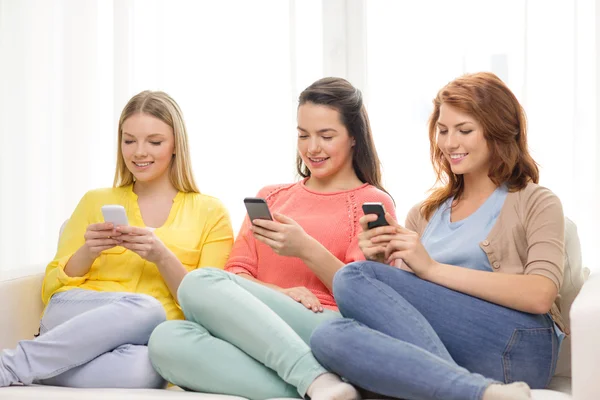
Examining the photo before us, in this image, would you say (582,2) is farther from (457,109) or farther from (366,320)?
(366,320)

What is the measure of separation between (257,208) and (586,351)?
3.19ft

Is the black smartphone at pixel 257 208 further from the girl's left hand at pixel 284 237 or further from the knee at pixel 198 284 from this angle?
the knee at pixel 198 284

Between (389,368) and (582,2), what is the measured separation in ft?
6.43

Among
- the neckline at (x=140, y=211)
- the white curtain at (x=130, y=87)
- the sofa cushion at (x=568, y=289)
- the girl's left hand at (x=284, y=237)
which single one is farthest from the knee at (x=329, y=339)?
the white curtain at (x=130, y=87)

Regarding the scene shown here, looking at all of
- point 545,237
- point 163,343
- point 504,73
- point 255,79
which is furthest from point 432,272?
point 255,79

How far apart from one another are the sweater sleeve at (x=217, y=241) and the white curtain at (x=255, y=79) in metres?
0.98

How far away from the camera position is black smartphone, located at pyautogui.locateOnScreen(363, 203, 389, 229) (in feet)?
7.04

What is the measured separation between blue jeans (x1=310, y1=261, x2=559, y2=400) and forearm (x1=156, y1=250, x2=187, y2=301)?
0.58 meters

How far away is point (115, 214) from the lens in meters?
2.39

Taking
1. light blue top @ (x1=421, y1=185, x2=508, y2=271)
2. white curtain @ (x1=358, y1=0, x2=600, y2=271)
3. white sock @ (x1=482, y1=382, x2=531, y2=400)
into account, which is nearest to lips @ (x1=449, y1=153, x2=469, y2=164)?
light blue top @ (x1=421, y1=185, x2=508, y2=271)

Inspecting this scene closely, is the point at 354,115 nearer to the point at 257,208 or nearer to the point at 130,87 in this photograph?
the point at 257,208

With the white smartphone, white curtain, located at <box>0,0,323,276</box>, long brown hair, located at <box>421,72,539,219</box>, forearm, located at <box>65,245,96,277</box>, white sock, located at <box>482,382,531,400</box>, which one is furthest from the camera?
white curtain, located at <box>0,0,323,276</box>

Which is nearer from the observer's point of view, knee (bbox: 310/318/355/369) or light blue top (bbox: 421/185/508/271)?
knee (bbox: 310/318/355/369)

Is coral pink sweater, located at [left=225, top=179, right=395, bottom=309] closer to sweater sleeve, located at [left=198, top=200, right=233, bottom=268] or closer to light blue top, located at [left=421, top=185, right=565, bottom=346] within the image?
sweater sleeve, located at [left=198, top=200, right=233, bottom=268]
